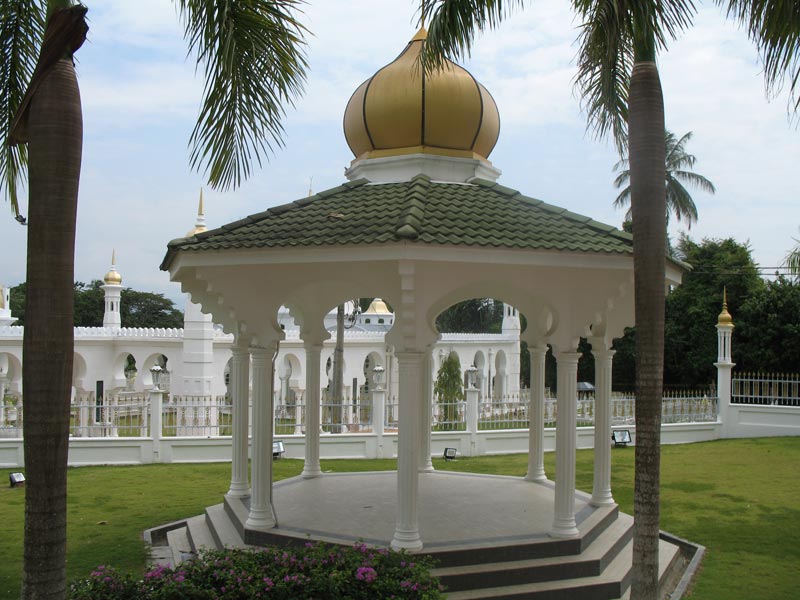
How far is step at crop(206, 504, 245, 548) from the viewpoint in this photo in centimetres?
784

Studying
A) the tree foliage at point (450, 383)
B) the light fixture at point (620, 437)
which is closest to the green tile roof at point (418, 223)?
the light fixture at point (620, 437)

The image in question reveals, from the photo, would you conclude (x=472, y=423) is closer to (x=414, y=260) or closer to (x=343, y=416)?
(x=343, y=416)

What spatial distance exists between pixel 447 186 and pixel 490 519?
12.5 ft

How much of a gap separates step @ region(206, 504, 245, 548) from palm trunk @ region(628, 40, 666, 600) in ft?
14.0

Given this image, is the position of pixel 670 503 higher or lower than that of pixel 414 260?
lower

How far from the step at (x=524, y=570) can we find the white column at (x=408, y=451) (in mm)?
454

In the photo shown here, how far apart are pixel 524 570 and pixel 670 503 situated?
5.52 m

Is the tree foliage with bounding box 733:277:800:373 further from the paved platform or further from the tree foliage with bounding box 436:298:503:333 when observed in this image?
the tree foliage with bounding box 436:298:503:333

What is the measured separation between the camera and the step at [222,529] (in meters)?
7.84

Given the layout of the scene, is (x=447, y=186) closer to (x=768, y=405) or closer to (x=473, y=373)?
(x=473, y=373)

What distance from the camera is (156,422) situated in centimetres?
1519

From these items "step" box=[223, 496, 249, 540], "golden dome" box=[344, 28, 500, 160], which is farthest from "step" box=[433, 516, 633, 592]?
"golden dome" box=[344, 28, 500, 160]

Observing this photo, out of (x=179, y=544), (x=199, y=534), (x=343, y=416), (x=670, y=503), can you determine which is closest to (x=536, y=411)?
(x=670, y=503)

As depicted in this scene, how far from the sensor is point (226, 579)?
5.22 metres
